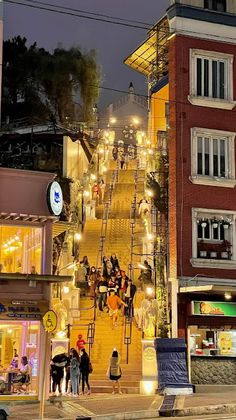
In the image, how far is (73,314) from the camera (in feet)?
102

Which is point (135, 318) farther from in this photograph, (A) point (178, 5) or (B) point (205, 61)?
(A) point (178, 5)

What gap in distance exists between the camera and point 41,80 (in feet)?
169

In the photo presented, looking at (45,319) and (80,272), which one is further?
(80,272)

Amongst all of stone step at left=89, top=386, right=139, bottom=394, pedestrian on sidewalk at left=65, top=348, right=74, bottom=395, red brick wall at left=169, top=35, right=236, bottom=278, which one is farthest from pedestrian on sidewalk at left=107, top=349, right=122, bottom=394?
red brick wall at left=169, top=35, right=236, bottom=278

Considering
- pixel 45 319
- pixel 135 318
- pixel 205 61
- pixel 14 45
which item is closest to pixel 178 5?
pixel 205 61

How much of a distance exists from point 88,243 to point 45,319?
20.3m

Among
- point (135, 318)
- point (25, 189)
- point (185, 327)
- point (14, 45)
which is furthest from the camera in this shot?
point (14, 45)

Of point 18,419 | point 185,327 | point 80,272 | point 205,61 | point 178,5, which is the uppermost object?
point 178,5

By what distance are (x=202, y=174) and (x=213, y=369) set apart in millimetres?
8054

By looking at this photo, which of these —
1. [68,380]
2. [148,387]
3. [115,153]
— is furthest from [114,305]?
[115,153]

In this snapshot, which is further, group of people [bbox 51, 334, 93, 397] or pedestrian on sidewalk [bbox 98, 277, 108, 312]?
pedestrian on sidewalk [bbox 98, 277, 108, 312]

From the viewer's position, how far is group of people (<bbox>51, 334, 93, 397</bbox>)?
24.9 metres

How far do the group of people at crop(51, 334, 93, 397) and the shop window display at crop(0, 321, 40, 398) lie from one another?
84cm

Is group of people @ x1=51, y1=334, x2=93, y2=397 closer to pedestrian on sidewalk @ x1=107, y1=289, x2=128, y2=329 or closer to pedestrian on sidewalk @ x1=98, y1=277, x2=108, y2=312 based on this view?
pedestrian on sidewalk @ x1=107, y1=289, x2=128, y2=329
